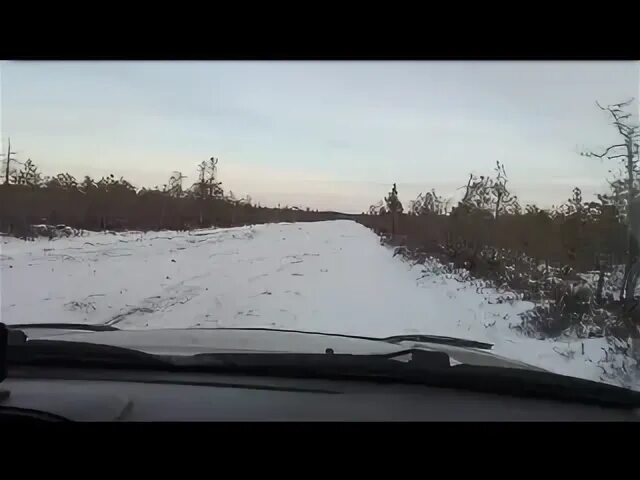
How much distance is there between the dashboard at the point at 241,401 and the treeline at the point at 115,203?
651 centimetres

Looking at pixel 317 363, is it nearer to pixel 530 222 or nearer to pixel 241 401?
pixel 241 401

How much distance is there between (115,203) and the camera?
12.9m

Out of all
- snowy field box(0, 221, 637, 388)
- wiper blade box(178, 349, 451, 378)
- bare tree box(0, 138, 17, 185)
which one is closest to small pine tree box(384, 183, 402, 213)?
snowy field box(0, 221, 637, 388)

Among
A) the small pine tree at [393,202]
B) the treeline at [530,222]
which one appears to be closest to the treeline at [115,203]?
the small pine tree at [393,202]

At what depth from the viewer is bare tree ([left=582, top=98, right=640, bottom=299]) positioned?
22.5 feet

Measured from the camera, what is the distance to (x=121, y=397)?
9.18 ft

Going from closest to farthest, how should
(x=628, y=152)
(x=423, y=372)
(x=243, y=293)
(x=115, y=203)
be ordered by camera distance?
(x=423, y=372) → (x=628, y=152) → (x=243, y=293) → (x=115, y=203)

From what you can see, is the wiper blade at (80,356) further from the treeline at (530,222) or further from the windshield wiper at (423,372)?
the treeline at (530,222)

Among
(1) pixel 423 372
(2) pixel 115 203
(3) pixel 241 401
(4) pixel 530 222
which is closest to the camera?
(3) pixel 241 401

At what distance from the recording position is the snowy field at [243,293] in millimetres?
7758

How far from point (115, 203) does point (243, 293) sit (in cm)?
347

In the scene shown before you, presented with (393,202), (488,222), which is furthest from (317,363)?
(393,202)
